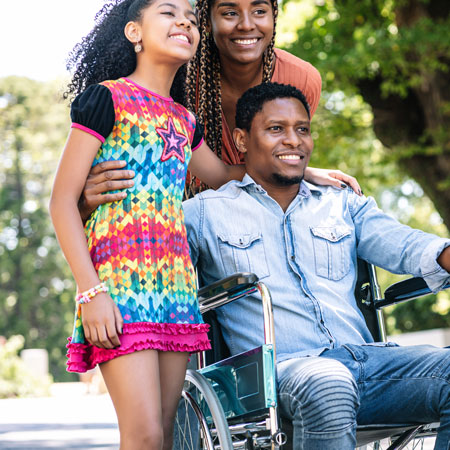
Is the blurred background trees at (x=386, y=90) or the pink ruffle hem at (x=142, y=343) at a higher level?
the blurred background trees at (x=386, y=90)

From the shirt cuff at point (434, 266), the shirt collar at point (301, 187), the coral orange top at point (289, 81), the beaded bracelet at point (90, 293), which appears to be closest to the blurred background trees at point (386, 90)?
the coral orange top at point (289, 81)

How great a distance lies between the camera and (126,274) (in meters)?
2.19

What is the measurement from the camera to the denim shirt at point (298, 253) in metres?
2.66

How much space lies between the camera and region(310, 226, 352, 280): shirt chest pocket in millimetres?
2797

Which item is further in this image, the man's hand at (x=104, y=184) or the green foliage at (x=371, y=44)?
the green foliage at (x=371, y=44)

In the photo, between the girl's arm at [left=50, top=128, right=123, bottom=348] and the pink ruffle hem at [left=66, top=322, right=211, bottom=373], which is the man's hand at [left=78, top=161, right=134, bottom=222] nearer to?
the girl's arm at [left=50, top=128, right=123, bottom=348]

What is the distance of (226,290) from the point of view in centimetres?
243

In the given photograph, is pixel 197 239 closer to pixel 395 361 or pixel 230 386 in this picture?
pixel 230 386

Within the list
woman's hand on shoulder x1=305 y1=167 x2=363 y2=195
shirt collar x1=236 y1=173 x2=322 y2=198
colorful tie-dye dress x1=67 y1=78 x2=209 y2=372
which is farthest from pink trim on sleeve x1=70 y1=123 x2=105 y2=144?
woman's hand on shoulder x1=305 y1=167 x2=363 y2=195

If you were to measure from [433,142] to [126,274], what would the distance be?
7618 millimetres

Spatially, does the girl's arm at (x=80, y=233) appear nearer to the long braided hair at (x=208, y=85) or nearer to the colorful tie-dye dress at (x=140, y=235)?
the colorful tie-dye dress at (x=140, y=235)

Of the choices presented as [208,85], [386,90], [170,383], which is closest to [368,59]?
[386,90]

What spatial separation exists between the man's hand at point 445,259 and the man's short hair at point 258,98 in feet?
2.67

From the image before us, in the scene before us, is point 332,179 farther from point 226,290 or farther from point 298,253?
point 226,290
